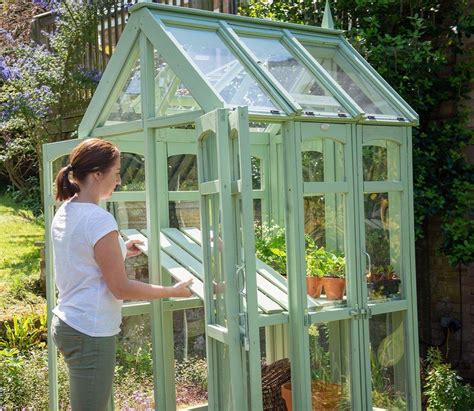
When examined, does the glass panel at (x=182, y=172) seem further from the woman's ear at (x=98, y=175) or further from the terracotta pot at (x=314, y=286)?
the woman's ear at (x=98, y=175)

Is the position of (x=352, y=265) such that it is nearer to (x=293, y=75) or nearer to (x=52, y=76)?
(x=293, y=75)

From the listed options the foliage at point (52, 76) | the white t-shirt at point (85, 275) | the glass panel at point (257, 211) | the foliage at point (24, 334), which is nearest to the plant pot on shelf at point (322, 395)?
the white t-shirt at point (85, 275)

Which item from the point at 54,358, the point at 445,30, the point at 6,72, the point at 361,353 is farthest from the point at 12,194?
the point at 361,353

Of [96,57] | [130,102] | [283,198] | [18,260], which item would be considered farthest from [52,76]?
[283,198]

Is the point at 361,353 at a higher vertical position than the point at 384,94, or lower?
lower

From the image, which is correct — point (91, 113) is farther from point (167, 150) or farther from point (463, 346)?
point (463, 346)

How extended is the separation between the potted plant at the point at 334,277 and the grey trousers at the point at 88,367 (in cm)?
129

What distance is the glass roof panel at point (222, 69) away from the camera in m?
3.54

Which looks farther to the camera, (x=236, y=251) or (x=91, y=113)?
(x=91, y=113)

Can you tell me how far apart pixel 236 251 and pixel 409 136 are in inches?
56.3

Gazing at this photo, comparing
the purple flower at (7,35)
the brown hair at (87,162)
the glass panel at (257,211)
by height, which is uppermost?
the purple flower at (7,35)

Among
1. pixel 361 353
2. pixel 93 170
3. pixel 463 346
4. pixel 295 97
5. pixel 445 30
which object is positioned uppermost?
pixel 445 30

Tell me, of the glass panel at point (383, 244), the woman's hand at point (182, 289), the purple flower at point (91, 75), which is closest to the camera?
the woman's hand at point (182, 289)

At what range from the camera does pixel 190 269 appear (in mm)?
3877
